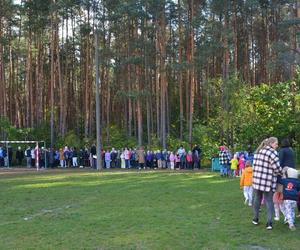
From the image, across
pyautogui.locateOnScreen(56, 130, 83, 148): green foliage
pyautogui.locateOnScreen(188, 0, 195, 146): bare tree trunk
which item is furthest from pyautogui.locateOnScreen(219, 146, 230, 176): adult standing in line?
pyautogui.locateOnScreen(56, 130, 83, 148): green foliage

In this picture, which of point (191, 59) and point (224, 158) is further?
point (191, 59)

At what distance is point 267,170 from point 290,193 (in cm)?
61

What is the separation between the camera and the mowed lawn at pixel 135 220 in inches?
356

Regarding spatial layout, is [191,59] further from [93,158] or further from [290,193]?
[290,193]

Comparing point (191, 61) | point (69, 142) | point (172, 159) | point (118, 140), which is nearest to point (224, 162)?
point (172, 159)

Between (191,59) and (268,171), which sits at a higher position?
(191,59)

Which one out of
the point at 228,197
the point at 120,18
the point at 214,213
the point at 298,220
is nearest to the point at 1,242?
the point at 214,213

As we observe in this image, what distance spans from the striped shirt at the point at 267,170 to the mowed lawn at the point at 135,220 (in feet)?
2.84

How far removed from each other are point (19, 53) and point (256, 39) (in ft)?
77.6

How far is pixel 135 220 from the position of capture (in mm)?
11664

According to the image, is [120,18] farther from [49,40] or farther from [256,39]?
[256,39]

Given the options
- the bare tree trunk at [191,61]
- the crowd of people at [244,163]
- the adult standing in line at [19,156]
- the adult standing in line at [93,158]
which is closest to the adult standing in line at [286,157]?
the crowd of people at [244,163]

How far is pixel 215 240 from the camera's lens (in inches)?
359

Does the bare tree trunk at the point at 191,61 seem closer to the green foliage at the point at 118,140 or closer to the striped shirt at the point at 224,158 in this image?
the green foliage at the point at 118,140
